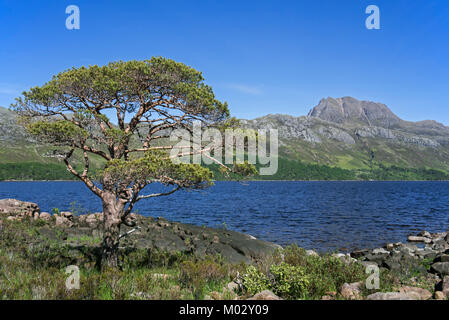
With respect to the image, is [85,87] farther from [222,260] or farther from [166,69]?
[222,260]

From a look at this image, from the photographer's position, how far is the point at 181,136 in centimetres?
1614

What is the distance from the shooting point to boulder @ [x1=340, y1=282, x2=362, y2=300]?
9620 millimetres

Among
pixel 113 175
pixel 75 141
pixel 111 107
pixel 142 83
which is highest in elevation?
pixel 142 83

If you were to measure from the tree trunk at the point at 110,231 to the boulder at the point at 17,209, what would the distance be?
20.4 m

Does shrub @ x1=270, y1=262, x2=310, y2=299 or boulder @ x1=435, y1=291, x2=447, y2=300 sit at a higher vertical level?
shrub @ x1=270, y1=262, x2=310, y2=299

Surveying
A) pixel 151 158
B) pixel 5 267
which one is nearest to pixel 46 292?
pixel 5 267

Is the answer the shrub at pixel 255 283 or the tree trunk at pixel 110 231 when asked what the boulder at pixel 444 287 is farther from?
Result: the tree trunk at pixel 110 231

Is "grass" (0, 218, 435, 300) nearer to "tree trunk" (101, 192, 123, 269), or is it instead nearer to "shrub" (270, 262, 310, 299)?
"shrub" (270, 262, 310, 299)

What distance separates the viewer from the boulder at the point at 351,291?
9620 millimetres

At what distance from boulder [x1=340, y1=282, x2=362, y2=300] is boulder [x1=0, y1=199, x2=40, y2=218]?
99.5 ft

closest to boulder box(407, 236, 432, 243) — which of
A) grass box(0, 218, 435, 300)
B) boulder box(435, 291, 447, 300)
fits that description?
grass box(0, 218, 435, 300)

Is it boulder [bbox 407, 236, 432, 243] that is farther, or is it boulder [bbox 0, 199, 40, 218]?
boulder [bbox 407, 236, 432, 243]
